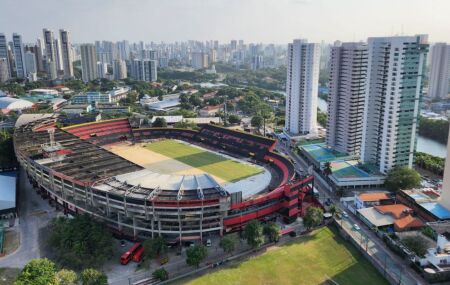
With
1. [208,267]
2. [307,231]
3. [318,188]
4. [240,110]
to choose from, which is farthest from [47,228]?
[240,110]

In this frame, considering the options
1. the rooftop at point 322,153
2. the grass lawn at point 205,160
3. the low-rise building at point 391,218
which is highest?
the rooftop at point 322,153

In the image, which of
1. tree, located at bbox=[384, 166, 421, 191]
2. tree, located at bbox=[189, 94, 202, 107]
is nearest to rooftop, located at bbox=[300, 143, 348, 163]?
tree, located at bbox=[384, 166, 421, 191]

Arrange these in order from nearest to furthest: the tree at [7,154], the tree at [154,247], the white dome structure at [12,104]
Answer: the tree at [154,247], the tree at [7,154], the white dome structure at [12,104]

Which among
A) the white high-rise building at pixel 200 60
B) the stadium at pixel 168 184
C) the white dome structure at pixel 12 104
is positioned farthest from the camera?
the white high-rise building at pixel 200 60

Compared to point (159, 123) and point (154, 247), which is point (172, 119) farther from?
point (154, 247)

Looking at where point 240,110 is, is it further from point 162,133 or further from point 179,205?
point 179,205

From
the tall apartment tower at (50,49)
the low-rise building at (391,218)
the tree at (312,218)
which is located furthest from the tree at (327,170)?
the tall apartment tower at (50,49)

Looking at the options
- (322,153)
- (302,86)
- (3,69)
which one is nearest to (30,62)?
(3,69)

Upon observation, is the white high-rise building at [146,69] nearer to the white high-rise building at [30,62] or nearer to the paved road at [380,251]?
the white high-rise building at [30,62]
